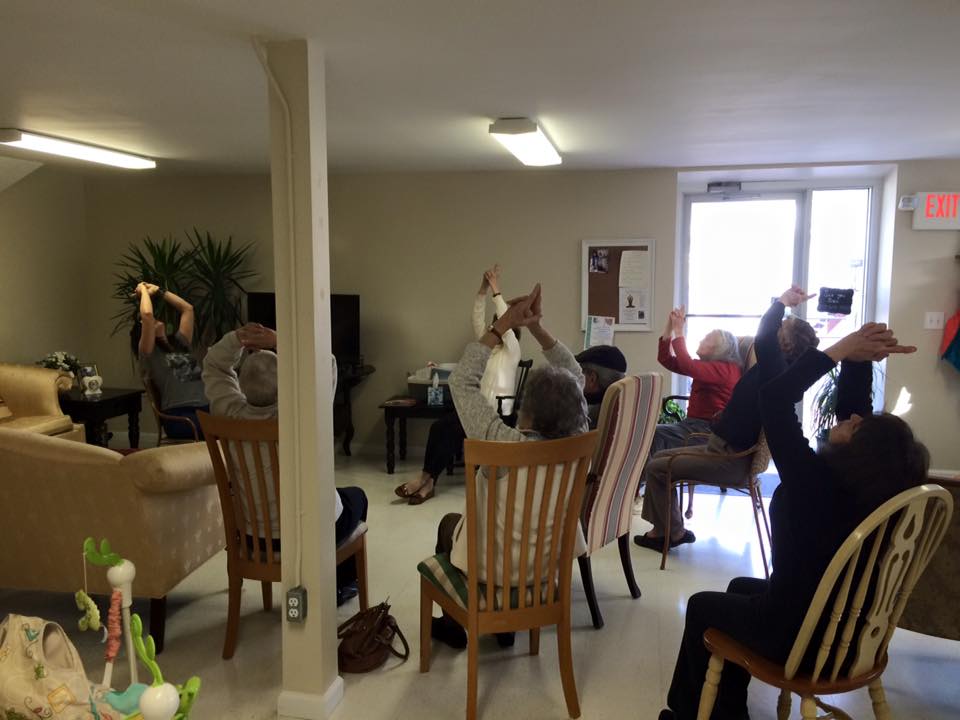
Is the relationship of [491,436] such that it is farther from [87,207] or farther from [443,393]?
[87,207]

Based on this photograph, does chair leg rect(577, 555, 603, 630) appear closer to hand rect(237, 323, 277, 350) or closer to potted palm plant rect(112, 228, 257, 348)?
hand rect(237, 323, 277, 350)

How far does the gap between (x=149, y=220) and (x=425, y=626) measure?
192 inches

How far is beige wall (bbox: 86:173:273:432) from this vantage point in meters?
6.19

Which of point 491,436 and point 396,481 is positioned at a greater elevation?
point 491,436

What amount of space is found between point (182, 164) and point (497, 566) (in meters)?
4.40

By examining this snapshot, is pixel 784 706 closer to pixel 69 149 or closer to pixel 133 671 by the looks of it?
pixel 133 671

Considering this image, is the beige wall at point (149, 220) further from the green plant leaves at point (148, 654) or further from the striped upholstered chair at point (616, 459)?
the green plant leaves at point (148, 654)

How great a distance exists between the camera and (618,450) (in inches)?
122

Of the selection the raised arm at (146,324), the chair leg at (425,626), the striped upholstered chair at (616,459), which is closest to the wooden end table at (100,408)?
the raised arm at (146,324)

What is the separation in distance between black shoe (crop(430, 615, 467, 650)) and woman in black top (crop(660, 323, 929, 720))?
1.08m

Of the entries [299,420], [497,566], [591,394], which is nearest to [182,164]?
[591,394]

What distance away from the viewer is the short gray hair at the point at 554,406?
2523mm

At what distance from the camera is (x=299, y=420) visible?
250 cm

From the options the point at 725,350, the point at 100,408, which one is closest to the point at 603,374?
the point at 725,350
